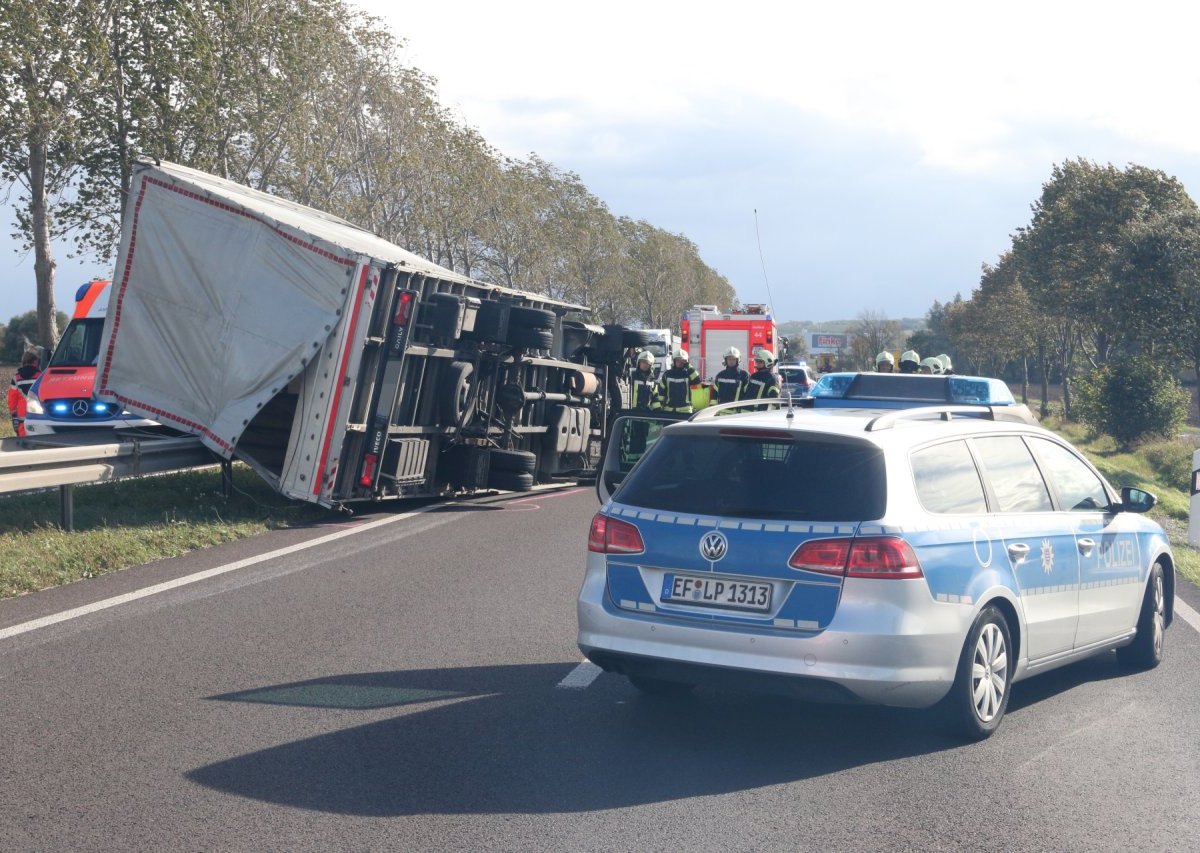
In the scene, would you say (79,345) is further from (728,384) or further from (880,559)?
(880,559)

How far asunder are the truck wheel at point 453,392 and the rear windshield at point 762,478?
8324mm

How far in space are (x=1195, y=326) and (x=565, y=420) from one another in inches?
888

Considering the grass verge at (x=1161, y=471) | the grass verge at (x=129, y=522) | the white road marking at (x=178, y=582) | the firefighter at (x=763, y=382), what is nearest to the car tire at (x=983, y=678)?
the white road marking at (x=178, y=582)

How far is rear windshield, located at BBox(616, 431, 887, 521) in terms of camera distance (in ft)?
19.1

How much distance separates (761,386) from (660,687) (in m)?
9.83

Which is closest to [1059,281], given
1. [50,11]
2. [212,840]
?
[50,11]

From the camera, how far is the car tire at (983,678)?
5930 millimetres

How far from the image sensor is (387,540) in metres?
12.7

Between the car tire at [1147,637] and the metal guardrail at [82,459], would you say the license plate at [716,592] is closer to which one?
the car tire at [1147,637]

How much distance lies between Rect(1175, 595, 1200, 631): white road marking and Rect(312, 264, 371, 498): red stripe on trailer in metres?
7.46

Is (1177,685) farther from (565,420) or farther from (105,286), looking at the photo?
(105,286)

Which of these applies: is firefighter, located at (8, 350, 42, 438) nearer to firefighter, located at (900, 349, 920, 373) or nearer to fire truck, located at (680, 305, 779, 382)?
firefighter, located at (900, 349, 920, 373)

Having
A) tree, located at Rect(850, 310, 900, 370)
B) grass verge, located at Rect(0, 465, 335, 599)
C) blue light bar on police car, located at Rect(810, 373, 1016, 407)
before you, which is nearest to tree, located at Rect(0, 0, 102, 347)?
grass verge, located at Rect(0, 465, 335, 599)

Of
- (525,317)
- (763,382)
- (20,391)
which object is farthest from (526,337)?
(20,391)
